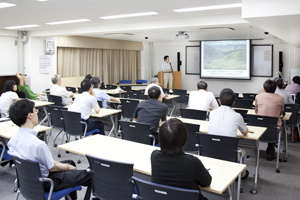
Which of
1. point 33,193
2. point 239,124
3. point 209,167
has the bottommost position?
point 33,193

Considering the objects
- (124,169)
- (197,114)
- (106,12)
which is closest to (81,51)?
(106,12)

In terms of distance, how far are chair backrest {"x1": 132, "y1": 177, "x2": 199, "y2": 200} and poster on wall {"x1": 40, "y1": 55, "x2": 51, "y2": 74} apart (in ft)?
30.6

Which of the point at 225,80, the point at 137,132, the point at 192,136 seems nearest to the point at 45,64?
the point at 137,132

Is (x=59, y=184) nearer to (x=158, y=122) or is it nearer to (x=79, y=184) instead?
(x=79, y=184)

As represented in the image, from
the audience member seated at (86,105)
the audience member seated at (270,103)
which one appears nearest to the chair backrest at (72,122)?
the audience member seated at (86,105)

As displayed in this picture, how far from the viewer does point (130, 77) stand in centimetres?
1464

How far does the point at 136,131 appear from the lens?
3.84 m

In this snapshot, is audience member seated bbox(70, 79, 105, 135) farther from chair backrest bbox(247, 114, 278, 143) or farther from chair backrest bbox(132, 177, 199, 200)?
chair backrest bbox(132, 177, 199, 200)

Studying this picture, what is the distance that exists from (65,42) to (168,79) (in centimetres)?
491

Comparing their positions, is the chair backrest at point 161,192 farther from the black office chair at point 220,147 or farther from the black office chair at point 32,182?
the black office chair at point 220,147

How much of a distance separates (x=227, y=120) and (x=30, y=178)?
2.25m

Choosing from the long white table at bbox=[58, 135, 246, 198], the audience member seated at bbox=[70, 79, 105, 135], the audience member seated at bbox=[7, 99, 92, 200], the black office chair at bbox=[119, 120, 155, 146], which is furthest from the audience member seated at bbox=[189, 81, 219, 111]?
the audience member seated at bbox=[7, 99, 92, 200]

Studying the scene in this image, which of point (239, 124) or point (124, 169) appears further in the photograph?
point (239, 124)

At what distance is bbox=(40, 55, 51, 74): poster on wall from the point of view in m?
10.3
